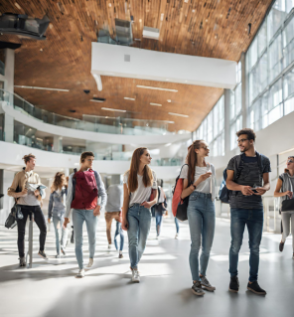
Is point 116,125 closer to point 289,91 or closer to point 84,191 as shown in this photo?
point 289,91

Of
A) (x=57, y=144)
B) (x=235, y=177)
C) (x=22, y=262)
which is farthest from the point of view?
(x=57, y=144)

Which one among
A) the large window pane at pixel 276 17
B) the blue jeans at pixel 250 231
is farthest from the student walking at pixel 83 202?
the large window pane at pixel 276 17

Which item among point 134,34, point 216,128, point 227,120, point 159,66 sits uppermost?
point 134,34

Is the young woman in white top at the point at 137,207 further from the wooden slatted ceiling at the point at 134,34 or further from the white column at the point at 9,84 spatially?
the white column at the point at 9,84

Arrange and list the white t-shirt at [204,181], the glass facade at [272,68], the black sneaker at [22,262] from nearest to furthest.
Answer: the white t-shirt at [204,181] < the black sneaker at [22,262] < the glass facade at [272,68]

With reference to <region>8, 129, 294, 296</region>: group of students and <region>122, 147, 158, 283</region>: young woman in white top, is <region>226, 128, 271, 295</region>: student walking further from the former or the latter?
<region>122, 147, 158, 283</region>: young woman in white top

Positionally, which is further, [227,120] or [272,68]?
[227,120]

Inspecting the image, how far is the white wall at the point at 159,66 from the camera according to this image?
1205 centimetres

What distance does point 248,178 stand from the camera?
11.7ft

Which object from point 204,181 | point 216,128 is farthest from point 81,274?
point 216,128

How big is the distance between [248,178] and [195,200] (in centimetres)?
64

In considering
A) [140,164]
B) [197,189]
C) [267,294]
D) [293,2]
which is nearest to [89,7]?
[293,2]

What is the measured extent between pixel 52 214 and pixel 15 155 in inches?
394

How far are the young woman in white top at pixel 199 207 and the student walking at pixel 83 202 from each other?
1419 millimetres
